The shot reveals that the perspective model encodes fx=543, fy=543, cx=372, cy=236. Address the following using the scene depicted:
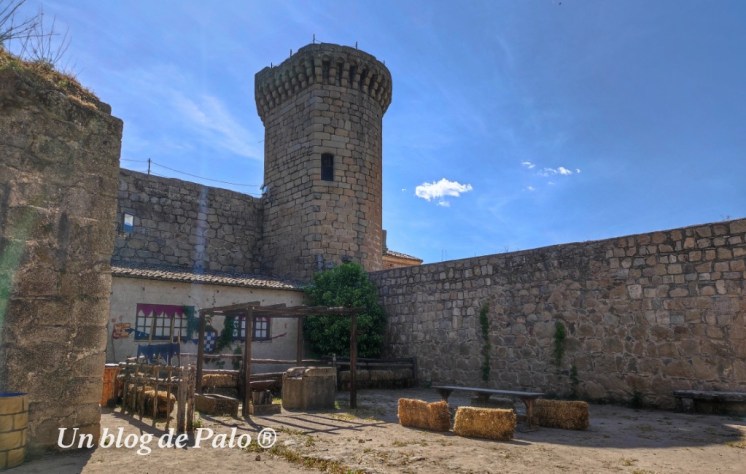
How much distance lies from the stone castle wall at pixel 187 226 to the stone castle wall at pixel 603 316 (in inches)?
367

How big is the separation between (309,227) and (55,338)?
15.0 m

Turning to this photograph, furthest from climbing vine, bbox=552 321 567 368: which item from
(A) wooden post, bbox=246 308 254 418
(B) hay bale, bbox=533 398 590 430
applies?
(A) wooden post, bbox=246 308 254 418

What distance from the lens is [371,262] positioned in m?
22.1

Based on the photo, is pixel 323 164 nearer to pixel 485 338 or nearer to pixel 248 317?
pixel 485 338

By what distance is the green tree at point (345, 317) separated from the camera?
56.8 ft

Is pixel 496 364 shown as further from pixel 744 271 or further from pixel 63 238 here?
pixel 63 238

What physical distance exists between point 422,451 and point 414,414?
2.04 m

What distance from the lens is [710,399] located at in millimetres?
10273

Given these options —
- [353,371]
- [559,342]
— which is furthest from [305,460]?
[559,342]

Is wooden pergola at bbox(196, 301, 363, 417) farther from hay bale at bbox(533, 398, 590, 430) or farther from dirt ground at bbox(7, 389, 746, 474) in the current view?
hay bale at bbox(533, 398, 590, 430)

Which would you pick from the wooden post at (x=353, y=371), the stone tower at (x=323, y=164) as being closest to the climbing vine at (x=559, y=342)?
the wooden post at (x=353, y=371)

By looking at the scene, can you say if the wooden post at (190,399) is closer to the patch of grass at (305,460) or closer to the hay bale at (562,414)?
the patch of grass at (305,460)

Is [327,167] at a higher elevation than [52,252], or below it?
higher

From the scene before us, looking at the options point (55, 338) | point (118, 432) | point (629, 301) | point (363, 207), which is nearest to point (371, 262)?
point (363, 207)
